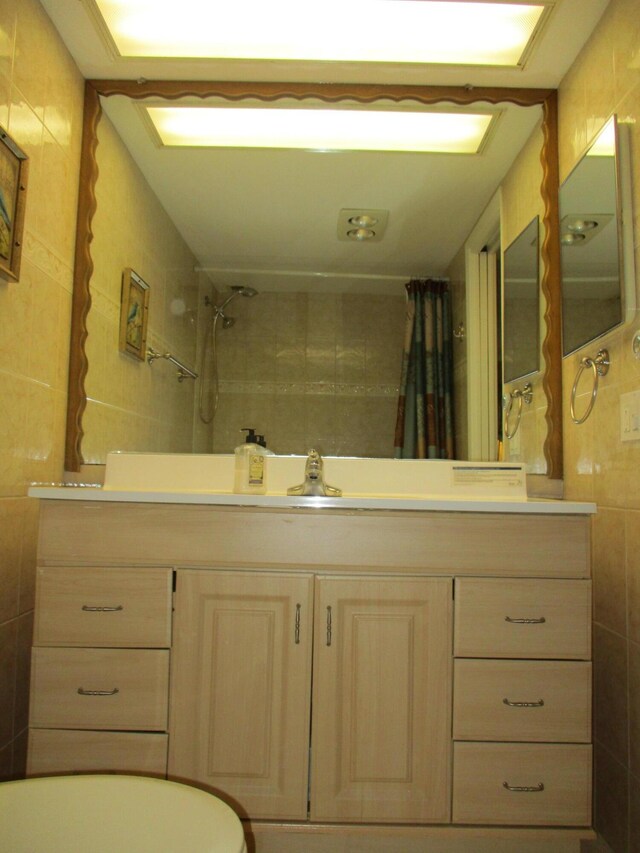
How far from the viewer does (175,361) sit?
1.79m

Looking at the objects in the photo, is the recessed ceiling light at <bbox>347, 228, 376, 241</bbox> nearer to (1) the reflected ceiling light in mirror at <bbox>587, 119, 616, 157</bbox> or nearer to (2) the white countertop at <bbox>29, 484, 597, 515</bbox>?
(1) the reflected ceiling light in mirror at <bbox>587, 119, 616, 157</bbox>

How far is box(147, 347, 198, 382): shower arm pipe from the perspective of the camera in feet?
5.81

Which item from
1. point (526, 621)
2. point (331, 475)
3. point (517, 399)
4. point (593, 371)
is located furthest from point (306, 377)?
point (526, 621)

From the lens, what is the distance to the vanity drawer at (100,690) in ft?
4.21

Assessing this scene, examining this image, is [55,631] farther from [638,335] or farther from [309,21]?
[309,21]

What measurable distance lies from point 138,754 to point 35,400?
901 mm

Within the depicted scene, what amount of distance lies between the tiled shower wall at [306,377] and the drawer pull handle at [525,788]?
2.79 ft

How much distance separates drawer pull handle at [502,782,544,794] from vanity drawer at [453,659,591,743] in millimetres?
94

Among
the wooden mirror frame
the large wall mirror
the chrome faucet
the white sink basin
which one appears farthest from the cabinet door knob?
the large wall mirror

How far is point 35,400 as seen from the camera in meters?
1.59

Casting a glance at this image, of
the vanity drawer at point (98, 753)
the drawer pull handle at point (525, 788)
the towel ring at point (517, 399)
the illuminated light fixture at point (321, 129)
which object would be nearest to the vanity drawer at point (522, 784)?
the drawer pull handle at point (525, 788)

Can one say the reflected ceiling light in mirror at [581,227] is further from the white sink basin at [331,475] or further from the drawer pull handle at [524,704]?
the drawer pull handle at [524,704]

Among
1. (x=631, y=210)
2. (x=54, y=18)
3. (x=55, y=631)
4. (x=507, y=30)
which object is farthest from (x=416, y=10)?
(x=55, y=631)

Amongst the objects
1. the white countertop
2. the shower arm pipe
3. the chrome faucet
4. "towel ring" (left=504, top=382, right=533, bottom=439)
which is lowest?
the white countertop
